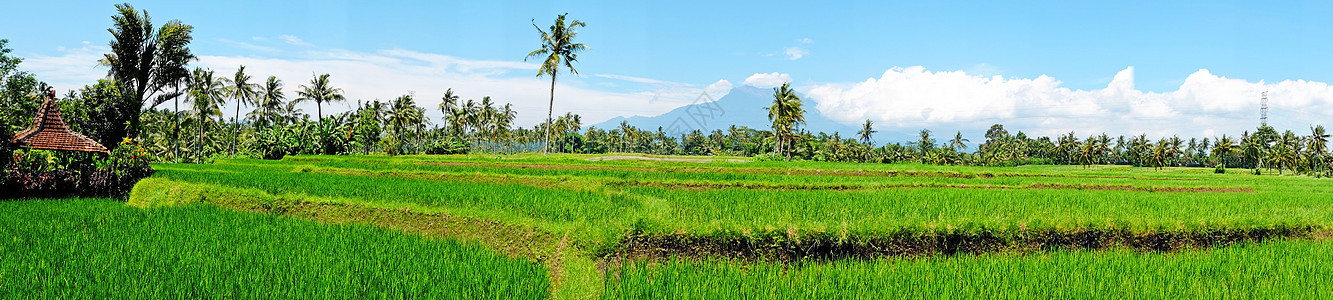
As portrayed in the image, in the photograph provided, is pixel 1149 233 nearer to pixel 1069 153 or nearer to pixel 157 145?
pixel 157 145

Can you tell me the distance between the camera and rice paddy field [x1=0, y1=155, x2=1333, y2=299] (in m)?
4.18

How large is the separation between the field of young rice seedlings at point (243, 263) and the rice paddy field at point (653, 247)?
0.03 m

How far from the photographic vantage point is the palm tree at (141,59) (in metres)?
22.3

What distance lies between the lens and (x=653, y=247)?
5.63 metres

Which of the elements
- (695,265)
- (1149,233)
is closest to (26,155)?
(695,265)

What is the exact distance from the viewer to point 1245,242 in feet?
23.9

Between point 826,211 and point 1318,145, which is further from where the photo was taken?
point 1318,145

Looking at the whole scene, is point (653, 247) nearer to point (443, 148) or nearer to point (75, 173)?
point (75, 173)

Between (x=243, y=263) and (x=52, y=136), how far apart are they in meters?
12.3

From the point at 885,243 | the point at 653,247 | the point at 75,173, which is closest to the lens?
the point at 653,247

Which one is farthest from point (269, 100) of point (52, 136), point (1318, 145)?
point (1318, 145)

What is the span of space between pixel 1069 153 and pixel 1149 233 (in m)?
84.2

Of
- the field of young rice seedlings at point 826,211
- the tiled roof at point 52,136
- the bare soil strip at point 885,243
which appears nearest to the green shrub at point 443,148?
the tiled roof at point 52,136

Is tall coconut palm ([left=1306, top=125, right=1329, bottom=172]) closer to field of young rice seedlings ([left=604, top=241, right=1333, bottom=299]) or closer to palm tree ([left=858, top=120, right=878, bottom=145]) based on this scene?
palm tree ([left=858, top=120, right=878, bottom=145])
